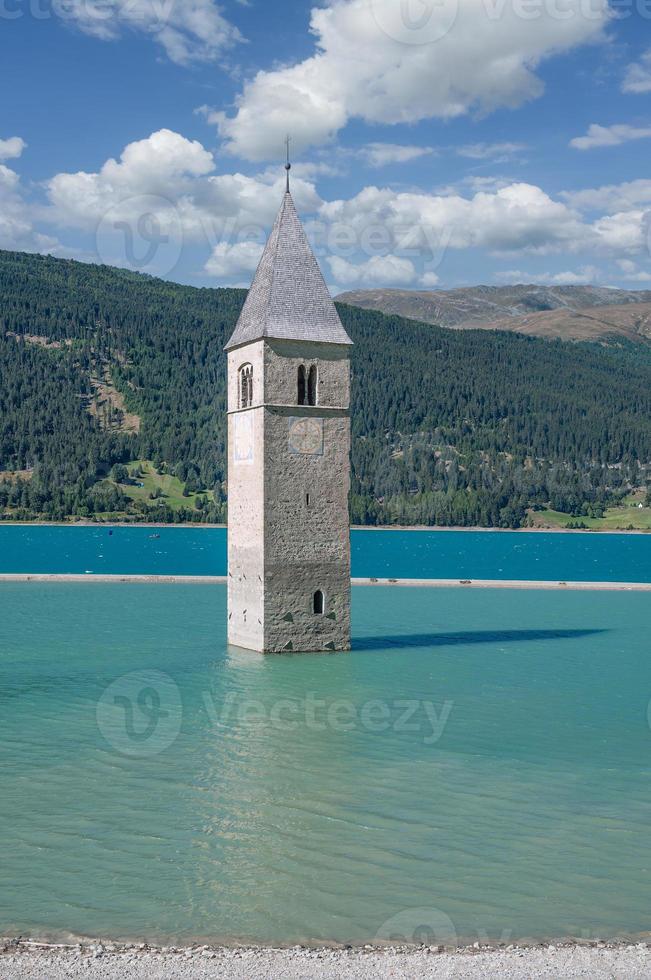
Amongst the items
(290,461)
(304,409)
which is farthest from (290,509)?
(304,409)

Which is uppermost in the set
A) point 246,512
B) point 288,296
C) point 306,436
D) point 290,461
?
point 288,296

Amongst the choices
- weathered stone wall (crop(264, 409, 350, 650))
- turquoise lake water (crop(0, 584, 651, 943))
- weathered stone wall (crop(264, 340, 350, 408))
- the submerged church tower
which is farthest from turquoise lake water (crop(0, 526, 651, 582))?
turquoise lake water (crop(0, 584, 651, 943))

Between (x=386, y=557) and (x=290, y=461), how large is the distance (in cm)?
10590

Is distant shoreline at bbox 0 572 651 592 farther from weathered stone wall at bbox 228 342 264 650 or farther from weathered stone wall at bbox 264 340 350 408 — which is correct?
weathered stone wall at bbox 264 340 350 408

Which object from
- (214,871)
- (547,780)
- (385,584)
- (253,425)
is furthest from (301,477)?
(385,584)

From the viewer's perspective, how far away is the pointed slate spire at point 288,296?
36438mm

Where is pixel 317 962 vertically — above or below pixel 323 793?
above

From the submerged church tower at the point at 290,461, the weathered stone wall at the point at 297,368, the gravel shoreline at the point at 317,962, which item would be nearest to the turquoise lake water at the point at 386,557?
the submerged church tower at the point at 290,461

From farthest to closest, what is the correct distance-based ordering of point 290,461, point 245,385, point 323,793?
point 245,385, point 290,461, point 323,793

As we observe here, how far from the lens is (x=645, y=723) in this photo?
27641 mm

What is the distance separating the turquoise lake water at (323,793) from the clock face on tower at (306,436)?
7138 millimetres

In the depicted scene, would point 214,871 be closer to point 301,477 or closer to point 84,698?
point 84,698

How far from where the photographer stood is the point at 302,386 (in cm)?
3712

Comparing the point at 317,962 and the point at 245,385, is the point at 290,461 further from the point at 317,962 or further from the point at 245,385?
the point at 317,962
